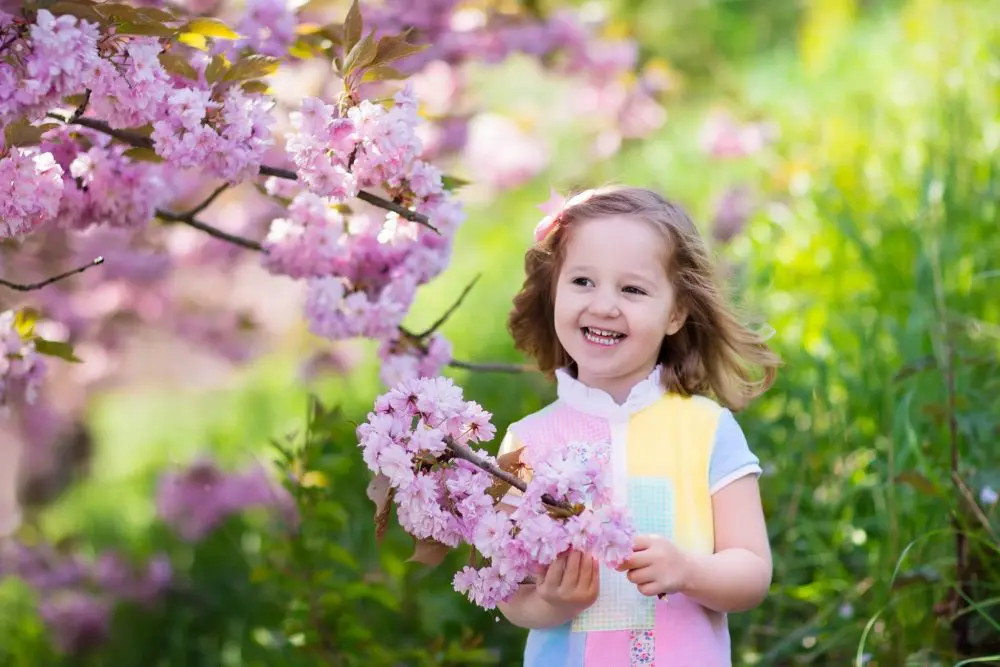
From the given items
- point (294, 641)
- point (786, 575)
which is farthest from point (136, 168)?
point (786, 575)

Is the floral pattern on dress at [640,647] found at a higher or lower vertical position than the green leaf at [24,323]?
higher

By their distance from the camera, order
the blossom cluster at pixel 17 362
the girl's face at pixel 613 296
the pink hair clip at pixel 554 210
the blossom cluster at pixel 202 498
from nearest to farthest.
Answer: the girl's face at pixel 613 296, the pink hair clip at pixel 554 210, the blossom cluster at pixel 17 362, the blossom cluster at pixel 202 498

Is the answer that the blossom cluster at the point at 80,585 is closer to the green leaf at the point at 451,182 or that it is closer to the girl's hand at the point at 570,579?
the green leaf at the point at 451,182

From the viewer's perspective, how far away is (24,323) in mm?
2135

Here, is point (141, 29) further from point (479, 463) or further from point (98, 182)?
point (479, 463)

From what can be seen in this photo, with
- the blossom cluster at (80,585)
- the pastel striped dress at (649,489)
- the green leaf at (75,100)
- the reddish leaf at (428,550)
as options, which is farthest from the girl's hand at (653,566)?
the blossom cluster at (80,585)

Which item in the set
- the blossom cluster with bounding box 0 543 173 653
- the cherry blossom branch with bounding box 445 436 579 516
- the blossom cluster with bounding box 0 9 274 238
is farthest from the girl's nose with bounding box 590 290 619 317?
the blossom cluster with bounding box 0 543 173 653

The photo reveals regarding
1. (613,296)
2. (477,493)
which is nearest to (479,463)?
(477,493)

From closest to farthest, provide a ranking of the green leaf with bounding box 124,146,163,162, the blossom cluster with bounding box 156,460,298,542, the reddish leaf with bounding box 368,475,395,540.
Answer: the reddish leaf with bounding box 368,475,395,540 < the green leaf with bounding box 124,146,163,162 < the blossom cluster with bounding box 156,460,298,542

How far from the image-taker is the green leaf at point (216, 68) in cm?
188

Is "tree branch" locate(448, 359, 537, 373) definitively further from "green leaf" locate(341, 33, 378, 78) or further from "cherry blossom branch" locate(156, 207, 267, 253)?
"green leaf" locate(341, 33, 378, 78)

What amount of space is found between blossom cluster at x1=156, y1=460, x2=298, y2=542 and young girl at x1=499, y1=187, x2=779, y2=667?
2574 millimetres

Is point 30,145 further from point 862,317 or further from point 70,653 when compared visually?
point 862,317

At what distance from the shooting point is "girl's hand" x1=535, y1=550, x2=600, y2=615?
1.53 meters
